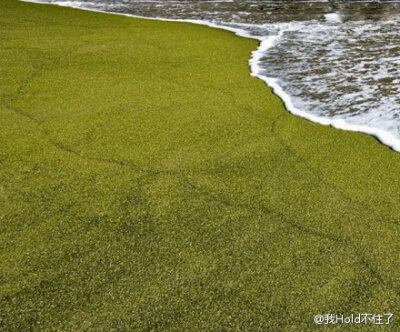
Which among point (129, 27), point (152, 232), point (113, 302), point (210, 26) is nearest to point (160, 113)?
point (152, 232)

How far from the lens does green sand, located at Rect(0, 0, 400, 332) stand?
1.31 m

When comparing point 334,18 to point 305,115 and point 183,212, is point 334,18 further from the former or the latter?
point 183,212

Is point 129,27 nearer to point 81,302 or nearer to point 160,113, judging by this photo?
point 160,113

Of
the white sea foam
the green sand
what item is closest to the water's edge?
the green sand

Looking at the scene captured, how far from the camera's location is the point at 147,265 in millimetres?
1451

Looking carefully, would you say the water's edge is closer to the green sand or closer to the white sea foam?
the green sand

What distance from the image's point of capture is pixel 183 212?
1731mm

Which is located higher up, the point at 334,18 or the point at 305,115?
the point at 334,18

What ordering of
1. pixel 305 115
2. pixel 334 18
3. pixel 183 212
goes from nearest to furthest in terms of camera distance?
1. pixel 183 212
2. pixel 305 115
3. pixel 334 18

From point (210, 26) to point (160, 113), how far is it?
12.3 feet

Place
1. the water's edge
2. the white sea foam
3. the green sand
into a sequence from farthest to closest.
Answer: the white sea foam
the water's edge
the green sand

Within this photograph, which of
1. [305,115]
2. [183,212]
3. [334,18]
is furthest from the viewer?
[334,18]

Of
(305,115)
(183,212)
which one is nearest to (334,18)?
(305,115)

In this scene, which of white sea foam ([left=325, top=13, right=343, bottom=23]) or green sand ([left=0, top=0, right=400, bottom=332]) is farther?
white sea foam ([left=325, top=13, right=343, bottom=23])
